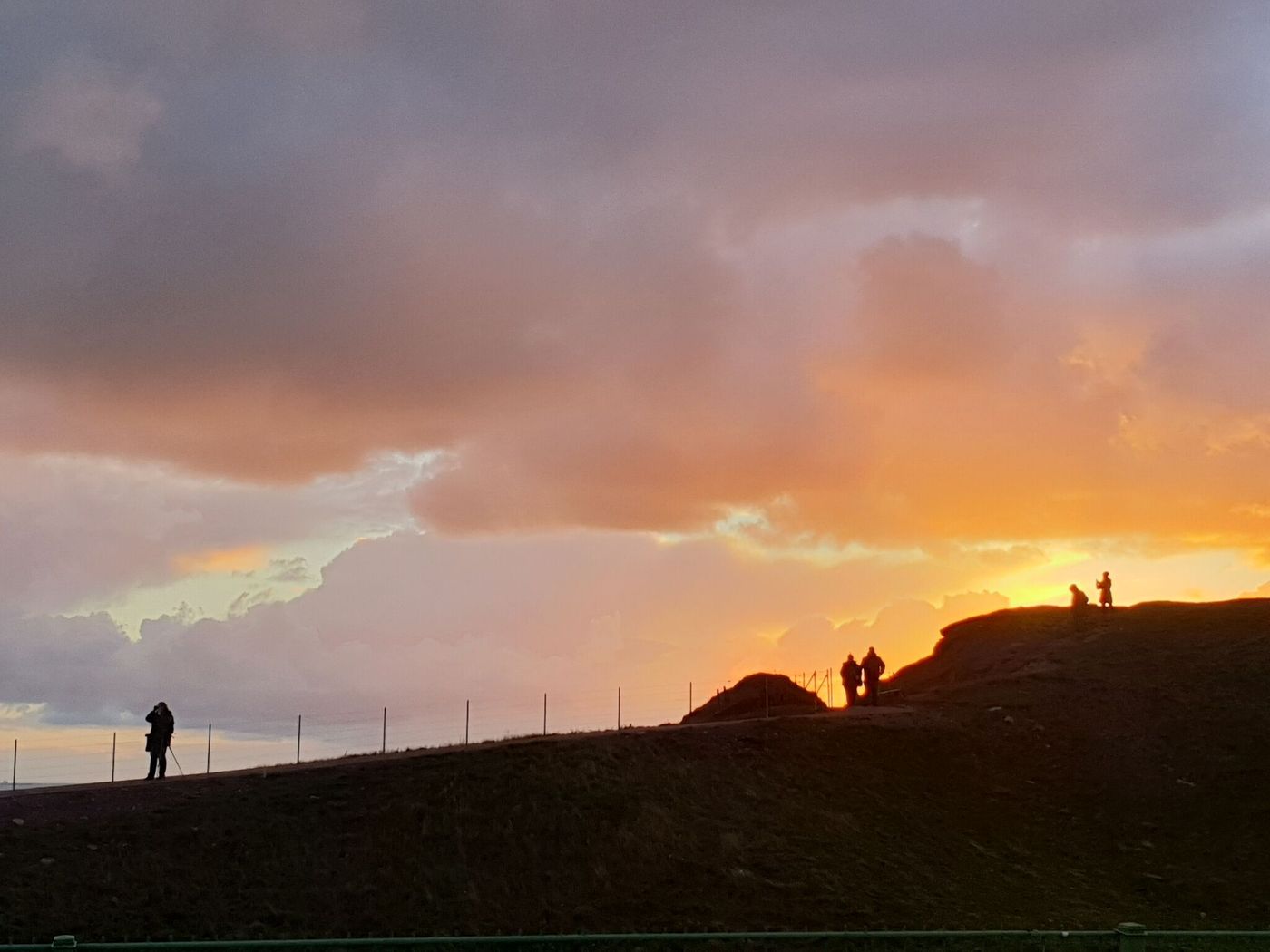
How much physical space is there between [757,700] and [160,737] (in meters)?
24.6

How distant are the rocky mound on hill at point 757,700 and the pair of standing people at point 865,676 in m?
1.35

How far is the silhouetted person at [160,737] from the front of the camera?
38.9 metres

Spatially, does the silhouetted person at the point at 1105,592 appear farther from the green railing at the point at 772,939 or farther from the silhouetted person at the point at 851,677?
the green railing at the point at 772,939

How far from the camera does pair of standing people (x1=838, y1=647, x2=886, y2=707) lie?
49.5 m

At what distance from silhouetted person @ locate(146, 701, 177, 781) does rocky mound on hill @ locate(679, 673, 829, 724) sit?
2109cm

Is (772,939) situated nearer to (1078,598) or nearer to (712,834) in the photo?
(712,834)

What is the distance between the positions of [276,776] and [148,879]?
24.9 ft

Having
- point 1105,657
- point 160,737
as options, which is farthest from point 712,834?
point 1105,657

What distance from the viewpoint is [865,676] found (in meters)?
50.0

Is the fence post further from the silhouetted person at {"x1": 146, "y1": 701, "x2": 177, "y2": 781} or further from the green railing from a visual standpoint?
the silhouetted person at {"x1": 146, "y1": 701, "x2": 177, "y2": 781}

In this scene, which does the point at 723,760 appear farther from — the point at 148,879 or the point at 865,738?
the point at 148,879

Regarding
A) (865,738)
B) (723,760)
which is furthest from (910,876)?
(865,738)

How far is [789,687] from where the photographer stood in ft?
179

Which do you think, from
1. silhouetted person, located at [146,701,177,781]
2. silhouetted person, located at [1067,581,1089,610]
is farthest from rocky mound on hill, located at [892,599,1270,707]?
silhouetted person, located at [146,701,177,781]
